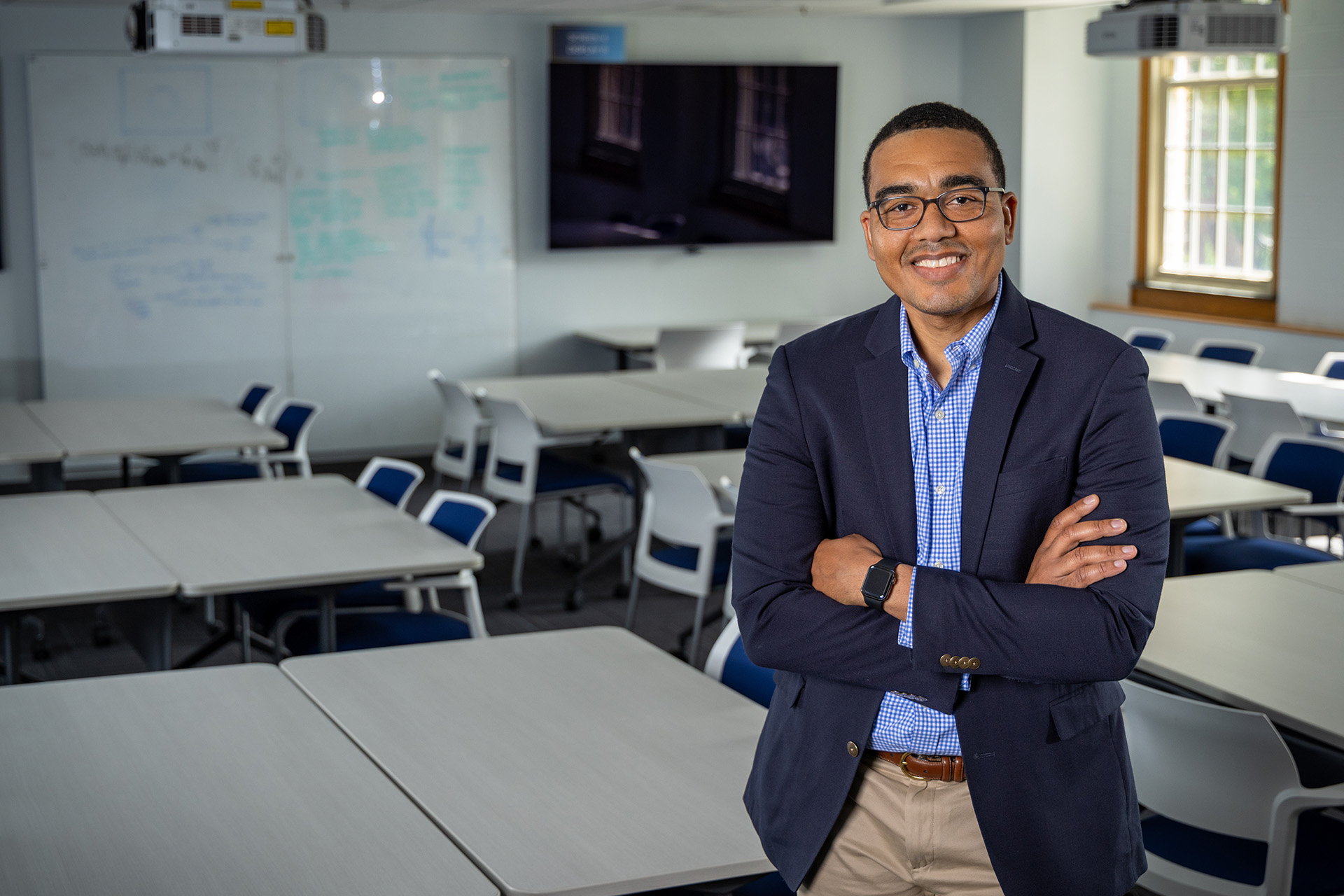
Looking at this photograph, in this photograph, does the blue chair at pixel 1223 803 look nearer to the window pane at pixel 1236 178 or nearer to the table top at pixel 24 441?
the table top at pixel 24 441

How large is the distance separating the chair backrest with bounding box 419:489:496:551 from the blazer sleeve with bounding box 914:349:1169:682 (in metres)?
2.46

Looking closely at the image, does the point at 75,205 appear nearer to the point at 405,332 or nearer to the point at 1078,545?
the point at 405,332

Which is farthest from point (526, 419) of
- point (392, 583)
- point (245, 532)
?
point (245, 532)

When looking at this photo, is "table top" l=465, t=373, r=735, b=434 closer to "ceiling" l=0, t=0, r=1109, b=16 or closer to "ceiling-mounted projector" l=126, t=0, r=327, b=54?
"ceiling-mounted projector" l=126, t=0, r=327, b=54

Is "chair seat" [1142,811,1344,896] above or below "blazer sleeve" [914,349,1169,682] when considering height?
below

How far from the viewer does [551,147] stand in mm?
8734

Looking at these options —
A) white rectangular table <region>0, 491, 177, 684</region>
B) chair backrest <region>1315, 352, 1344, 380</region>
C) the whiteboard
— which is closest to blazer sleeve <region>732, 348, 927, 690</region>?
white rectangular table <region>0, 491, 177, 684</region>

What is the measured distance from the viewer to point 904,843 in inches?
59.3

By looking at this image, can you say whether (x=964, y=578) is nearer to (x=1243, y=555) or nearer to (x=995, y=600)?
(x=995, y=600)

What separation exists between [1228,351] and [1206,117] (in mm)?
2208

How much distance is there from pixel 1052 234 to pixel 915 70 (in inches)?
59.7

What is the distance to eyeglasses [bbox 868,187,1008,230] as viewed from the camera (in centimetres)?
149

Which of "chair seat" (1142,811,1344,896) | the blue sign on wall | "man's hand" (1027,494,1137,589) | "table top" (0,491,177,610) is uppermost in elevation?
the blue sign on wall

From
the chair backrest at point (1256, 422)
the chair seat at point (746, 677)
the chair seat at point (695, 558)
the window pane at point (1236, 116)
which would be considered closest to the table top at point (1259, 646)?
the chair seat at point (746, 677)
